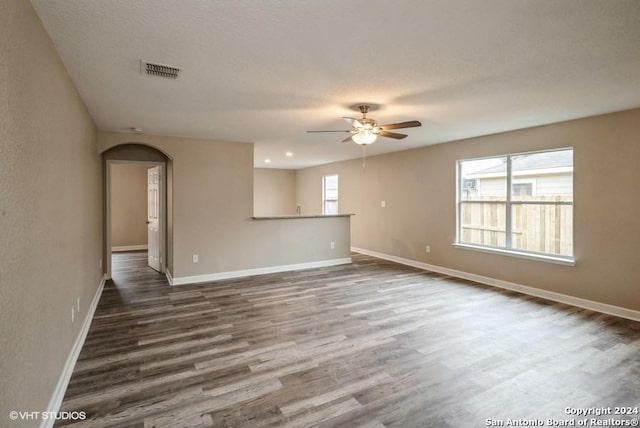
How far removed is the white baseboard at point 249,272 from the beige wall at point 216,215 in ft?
0.21

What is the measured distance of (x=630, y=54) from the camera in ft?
7.70

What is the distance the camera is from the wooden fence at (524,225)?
443cm

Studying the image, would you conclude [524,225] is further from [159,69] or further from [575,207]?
[159,69]

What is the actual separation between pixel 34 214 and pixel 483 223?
223 inches

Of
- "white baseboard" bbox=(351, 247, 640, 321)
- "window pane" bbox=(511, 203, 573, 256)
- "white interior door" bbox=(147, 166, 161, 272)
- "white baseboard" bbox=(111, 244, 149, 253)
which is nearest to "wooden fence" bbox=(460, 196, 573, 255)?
"window pane" bbox=(511, 203, 573, 256)

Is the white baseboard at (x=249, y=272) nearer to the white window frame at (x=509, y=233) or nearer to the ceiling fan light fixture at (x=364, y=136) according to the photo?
the white window frame at (x=509, y=233)

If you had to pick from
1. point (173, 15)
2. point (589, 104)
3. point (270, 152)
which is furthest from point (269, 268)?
point (589, 104)

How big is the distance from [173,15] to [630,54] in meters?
3.10

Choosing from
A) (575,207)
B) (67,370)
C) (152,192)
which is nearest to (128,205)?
(152,192)

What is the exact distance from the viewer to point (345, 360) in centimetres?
278

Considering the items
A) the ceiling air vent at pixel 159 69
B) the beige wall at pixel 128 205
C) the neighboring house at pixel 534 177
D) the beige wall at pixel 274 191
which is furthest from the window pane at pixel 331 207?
the ceiling air vent at pixel 159 69

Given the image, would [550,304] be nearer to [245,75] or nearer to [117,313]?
[245,75]

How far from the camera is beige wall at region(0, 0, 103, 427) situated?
4.61 ft

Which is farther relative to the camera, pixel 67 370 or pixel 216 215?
pixel 216 215
